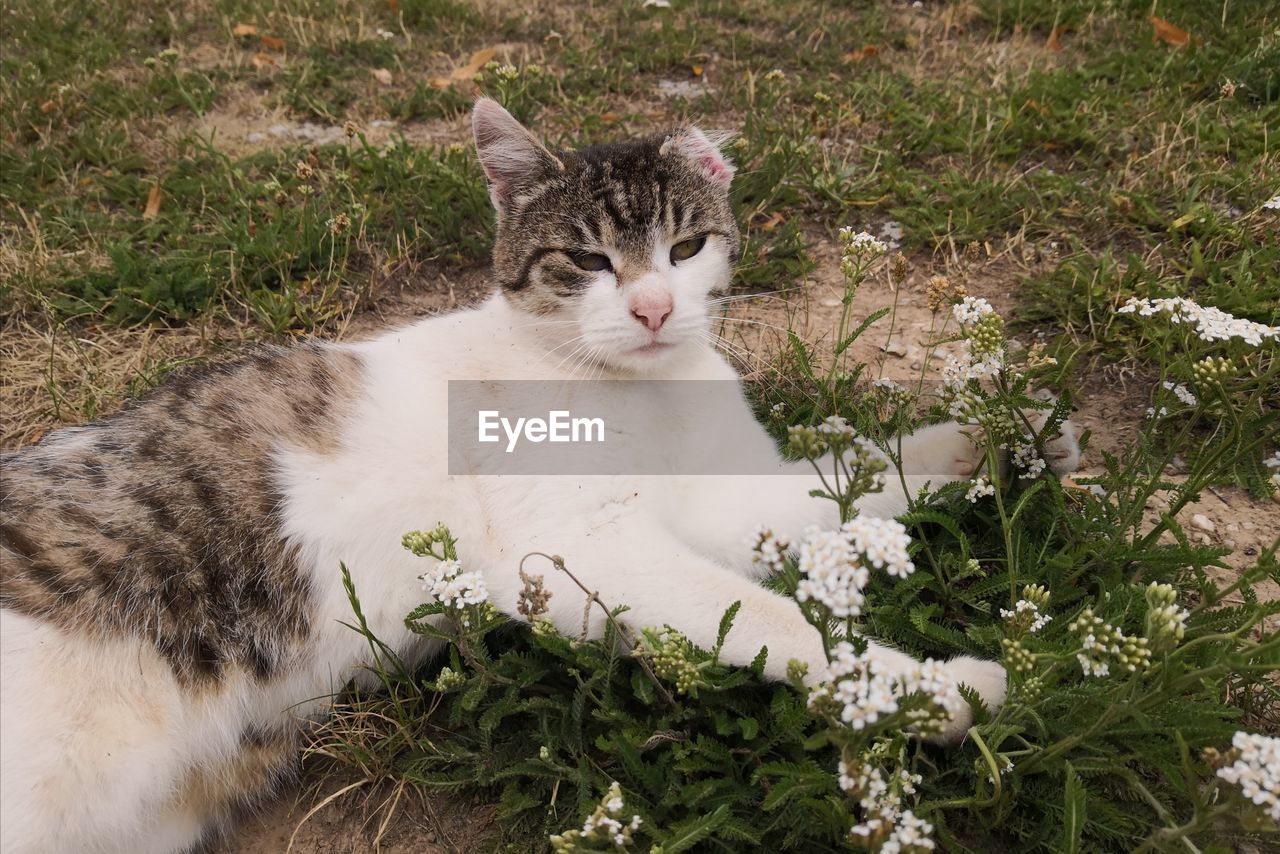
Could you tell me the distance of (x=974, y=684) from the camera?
2096mm

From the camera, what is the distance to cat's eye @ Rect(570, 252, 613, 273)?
277 cm

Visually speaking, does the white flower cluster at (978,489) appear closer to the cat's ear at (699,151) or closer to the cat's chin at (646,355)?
the cat's chin at (646,355)

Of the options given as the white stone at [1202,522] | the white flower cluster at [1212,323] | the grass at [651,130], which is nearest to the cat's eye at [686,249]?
the grass at [651,130]

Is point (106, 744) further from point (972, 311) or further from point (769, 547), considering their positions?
point (972, 311)

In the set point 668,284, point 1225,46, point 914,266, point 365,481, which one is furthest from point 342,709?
point 1225,46

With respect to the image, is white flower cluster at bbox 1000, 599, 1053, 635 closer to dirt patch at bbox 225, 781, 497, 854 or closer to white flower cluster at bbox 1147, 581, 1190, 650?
white flower cluster at bbox 1147, 581, 1190, 650

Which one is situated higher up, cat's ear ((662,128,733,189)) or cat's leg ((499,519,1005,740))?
cat's ear ((662,128,733,189))

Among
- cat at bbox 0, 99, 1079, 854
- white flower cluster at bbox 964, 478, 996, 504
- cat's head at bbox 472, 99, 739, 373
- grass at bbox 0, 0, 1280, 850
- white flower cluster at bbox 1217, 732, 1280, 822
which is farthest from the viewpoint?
grass at bbox 0, 0, 1280, 850

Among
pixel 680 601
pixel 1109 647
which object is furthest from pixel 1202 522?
pixel 680 601

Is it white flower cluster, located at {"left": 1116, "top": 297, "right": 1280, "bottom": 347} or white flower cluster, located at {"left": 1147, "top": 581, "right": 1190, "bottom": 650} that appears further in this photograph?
white flower cluster, located at {"left": 1116, "top": 297, "right": 1280, "bottom": 347}

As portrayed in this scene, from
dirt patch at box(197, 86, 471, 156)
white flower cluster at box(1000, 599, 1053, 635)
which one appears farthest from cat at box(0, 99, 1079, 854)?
dirt patch at box(197, 86, 471, 156)

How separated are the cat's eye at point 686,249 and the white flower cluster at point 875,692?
1751mm

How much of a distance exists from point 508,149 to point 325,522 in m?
1.48

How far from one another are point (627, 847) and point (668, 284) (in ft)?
Result: 5.36
